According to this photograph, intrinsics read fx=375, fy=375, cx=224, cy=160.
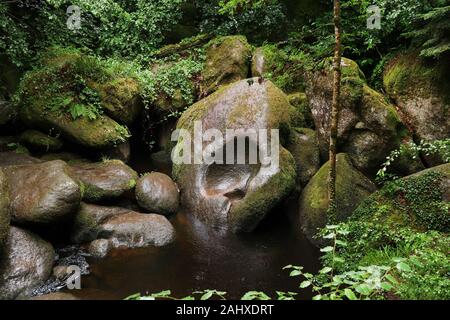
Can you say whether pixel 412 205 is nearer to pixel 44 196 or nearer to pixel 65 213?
pixel 65 213

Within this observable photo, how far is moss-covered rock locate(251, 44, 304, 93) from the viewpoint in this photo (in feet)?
38.2

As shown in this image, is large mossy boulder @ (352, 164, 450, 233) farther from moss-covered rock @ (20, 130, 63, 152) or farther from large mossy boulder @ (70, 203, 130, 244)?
moss-covered rock @ (20, 130, 63, 152)

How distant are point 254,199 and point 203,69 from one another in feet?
20.7

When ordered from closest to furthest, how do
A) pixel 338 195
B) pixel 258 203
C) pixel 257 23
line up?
pixel 338 195 < pixel 258 203 < pixel 257 23

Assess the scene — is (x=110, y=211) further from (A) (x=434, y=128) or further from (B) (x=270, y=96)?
(A) (x=434, y=128)

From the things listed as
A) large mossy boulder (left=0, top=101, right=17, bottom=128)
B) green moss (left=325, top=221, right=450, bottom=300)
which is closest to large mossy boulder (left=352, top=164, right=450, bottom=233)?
green moss (left=325, top=221, right=450, bottom=300)

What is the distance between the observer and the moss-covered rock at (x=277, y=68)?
458 inches

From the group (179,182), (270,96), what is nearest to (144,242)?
(179,182)

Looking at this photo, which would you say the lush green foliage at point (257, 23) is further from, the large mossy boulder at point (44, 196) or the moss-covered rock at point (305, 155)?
the large mossy boulder at point (44, 196)

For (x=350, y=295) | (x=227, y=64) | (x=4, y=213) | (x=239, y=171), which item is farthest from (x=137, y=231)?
(x=227, y=64)

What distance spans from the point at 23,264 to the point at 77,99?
533 centimetres

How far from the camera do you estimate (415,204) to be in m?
6.97

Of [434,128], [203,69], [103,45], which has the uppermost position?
[103,45]
